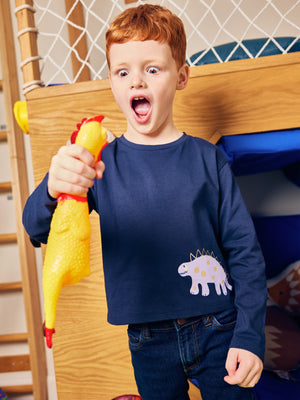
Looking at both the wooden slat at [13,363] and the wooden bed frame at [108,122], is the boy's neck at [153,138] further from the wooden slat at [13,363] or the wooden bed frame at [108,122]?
the wooden slat at [13,363]

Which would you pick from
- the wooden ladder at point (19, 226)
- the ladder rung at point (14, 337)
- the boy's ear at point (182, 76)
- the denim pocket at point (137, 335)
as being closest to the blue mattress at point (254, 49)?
the boy's ear at point (182, 76)

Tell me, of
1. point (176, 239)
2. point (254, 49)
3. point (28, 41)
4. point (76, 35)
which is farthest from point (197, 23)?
point (176, 239)

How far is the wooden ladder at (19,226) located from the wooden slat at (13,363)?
0.18 ft

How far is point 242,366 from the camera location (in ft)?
1.93

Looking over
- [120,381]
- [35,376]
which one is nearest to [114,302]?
[120,381]

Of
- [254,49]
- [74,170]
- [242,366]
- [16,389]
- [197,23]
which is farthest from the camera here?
[16,389]

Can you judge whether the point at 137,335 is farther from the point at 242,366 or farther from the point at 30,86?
the point at 30,86

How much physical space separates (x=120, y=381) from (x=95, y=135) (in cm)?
75

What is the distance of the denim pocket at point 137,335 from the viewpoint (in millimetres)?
643

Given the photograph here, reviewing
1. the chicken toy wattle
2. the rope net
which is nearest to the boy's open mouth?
the chicken toy wattle

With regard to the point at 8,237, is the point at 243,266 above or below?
below

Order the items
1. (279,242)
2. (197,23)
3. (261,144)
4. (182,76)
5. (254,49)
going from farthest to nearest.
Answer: (197,23)
(279,242)
(254,49)
(261,144)
(182,76)

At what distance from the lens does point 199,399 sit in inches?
38.7

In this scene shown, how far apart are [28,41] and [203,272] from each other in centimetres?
72
